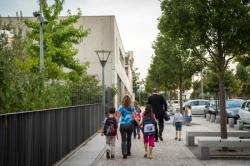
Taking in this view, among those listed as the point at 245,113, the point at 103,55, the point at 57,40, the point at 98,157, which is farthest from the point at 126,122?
the point at 57,40

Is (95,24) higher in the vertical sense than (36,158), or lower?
higher

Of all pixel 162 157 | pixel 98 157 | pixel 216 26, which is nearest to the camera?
pixel 162 157

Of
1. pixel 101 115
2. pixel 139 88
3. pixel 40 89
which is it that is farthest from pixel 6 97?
pixel 139 88

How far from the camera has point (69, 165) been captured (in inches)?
459

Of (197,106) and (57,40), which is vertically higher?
(57,40)

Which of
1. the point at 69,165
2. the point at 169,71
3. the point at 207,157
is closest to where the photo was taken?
the point at 69,165

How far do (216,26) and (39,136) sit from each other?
7.14 meters

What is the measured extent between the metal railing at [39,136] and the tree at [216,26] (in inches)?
166

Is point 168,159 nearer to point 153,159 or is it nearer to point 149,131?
point 153,159

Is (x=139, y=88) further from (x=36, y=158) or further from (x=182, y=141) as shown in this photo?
(x=36, y=158)

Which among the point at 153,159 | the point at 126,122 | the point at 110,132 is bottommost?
the point at 153,159

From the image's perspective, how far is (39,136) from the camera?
9.95m

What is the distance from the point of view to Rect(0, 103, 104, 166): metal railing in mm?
7738

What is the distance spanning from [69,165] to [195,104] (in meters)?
34.7
